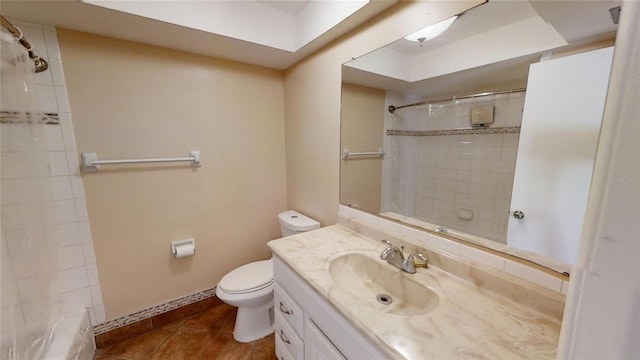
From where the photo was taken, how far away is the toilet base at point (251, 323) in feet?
5.62

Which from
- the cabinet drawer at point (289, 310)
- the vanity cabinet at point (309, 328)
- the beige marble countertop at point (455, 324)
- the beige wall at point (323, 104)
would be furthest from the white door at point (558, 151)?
the cabinet drawer at point (289, 310)

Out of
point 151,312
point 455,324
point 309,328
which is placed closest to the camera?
point 455,324

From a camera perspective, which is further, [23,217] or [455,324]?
[23,217]

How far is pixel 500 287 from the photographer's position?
3.01 feet

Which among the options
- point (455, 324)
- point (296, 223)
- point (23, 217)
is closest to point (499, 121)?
point (455, 324)

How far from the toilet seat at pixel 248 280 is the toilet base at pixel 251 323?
19 centimetres

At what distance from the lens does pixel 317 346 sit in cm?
104

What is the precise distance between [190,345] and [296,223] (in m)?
1.07

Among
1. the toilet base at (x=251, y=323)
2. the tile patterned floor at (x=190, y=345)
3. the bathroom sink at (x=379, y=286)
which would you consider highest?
the bathroom sink at (x=379, y=286)

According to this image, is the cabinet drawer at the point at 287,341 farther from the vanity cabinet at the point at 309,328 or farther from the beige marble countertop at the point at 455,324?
the beige marble countertop at the point at 455,324

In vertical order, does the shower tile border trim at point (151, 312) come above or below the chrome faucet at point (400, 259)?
below

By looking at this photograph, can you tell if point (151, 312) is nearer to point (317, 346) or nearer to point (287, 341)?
point (287, 341)

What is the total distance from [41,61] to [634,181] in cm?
211

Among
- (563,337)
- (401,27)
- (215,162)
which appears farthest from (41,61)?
(563,337)
